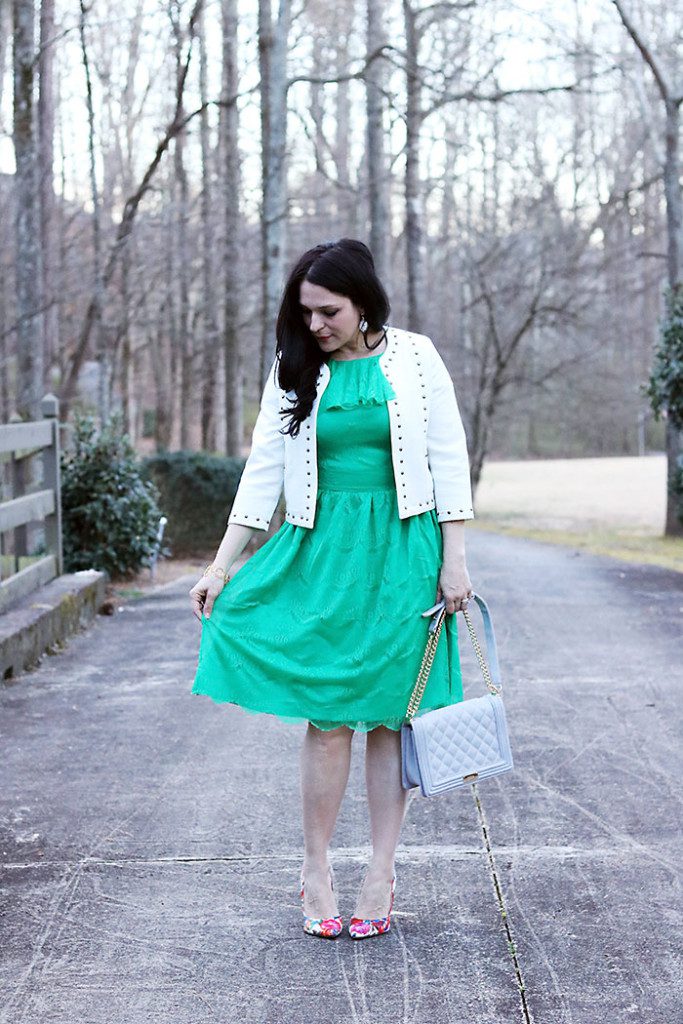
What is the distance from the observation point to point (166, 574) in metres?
13.8

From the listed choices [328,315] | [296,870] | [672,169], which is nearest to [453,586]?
[328,315]

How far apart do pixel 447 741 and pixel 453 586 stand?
40 cm

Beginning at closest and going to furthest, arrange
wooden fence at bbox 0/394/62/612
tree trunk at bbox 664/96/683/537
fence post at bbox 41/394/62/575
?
wooden fence at bbox 0/394/62/612, fence post at bbox 41/394/62/575, tree trunk at bbox 664/96/683/537

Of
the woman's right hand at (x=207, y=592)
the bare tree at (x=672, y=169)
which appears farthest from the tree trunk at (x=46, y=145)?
the woman's right hand at (x=207, y=592)

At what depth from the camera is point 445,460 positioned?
347cm

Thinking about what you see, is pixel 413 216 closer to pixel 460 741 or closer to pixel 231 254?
pixel 231 254

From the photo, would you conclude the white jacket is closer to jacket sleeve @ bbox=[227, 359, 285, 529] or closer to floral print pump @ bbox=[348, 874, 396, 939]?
jacket sleeve @ bbox=[227, 359, 285, 529]

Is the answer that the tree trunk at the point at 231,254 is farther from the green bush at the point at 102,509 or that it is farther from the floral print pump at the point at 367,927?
the floral print pump at the point at 367,927

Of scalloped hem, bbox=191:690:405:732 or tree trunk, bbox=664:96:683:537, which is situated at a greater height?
tree trunk, bbox=664:96:683:537

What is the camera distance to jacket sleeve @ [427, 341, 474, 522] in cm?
346

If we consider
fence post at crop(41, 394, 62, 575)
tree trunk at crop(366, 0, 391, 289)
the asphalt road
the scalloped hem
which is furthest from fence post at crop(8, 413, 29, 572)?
tree trunk at crop(366, 0, 391, 289)

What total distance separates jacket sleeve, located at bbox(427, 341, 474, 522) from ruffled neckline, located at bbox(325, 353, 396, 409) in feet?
0.46

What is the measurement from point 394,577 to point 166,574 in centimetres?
1062

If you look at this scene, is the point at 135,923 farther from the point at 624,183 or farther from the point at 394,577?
the point at 624,183
